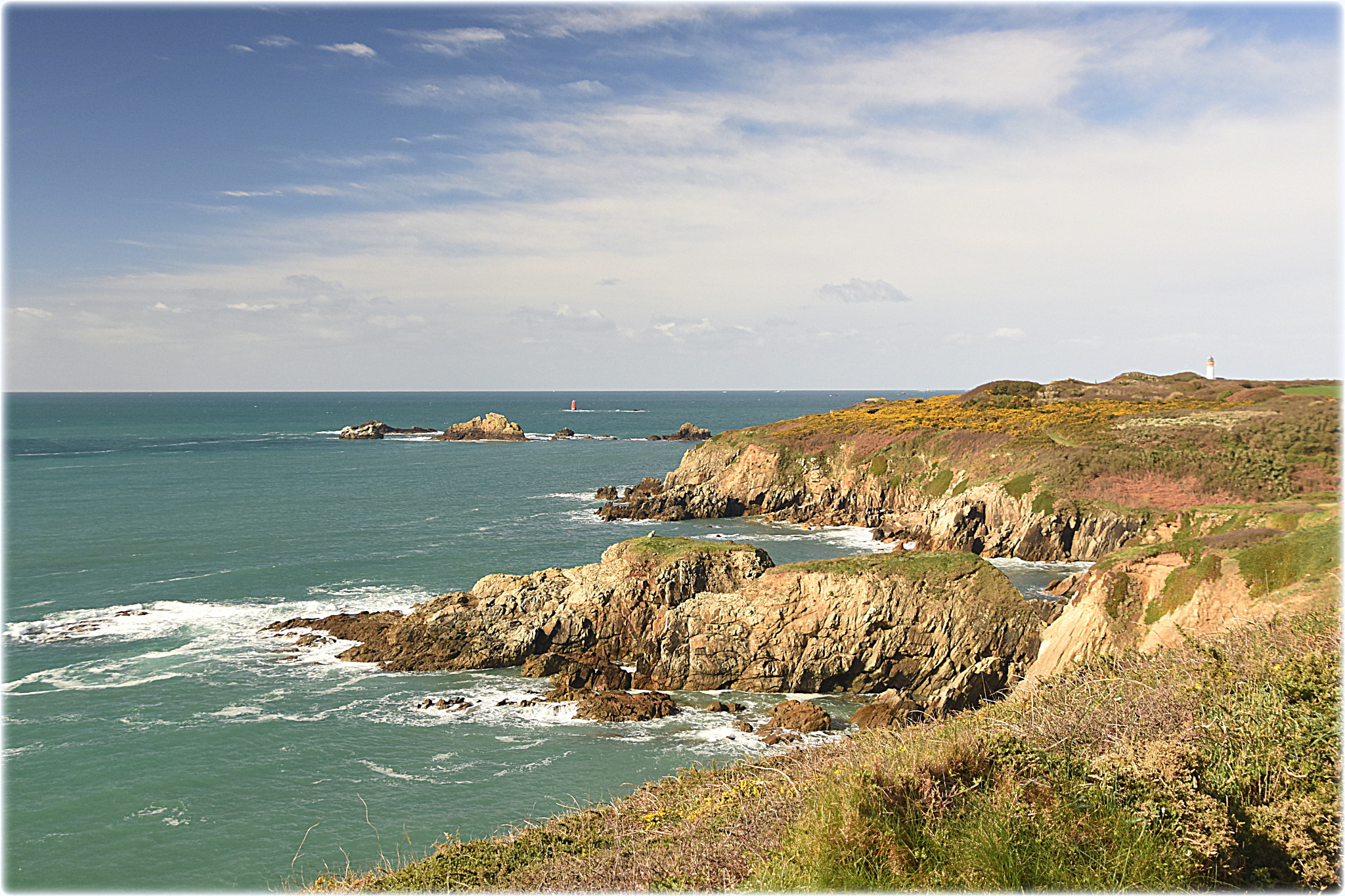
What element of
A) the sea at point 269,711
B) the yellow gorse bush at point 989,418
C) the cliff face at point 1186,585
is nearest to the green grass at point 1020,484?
the sea at point 269,711

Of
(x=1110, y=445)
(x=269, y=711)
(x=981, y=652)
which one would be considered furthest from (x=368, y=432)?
(x=981, y=652)

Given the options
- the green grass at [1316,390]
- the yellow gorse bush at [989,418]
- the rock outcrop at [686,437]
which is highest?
the green grass at [1316,390]

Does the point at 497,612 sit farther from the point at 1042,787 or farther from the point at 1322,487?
the point at 1322,487

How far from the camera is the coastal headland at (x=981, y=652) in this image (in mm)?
7465

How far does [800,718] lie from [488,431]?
143004 millimetres

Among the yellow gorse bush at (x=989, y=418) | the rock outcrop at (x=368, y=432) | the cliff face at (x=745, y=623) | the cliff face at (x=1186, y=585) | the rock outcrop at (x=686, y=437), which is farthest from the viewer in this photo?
the rock outcrop at (x=368, y=432)

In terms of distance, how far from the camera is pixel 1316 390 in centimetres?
7638

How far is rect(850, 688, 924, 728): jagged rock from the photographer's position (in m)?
25.9

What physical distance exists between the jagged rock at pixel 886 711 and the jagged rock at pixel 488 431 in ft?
445

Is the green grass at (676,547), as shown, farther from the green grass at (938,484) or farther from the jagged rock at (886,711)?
the green grass at (938,484)

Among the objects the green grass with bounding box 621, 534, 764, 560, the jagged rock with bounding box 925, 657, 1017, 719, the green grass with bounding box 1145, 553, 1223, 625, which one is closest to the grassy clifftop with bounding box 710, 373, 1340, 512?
the green grass with bounding box 621, 534, 764, 560

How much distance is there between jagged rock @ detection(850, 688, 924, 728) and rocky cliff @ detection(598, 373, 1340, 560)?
95.4 ft

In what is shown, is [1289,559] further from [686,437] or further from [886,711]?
[686,437]

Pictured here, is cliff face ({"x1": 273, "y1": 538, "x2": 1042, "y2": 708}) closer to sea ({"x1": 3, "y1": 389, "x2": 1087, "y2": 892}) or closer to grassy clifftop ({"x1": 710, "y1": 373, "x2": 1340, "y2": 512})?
sea ({"x1": 3, "y1": 389, "x2": 1087, "y2": 892})
